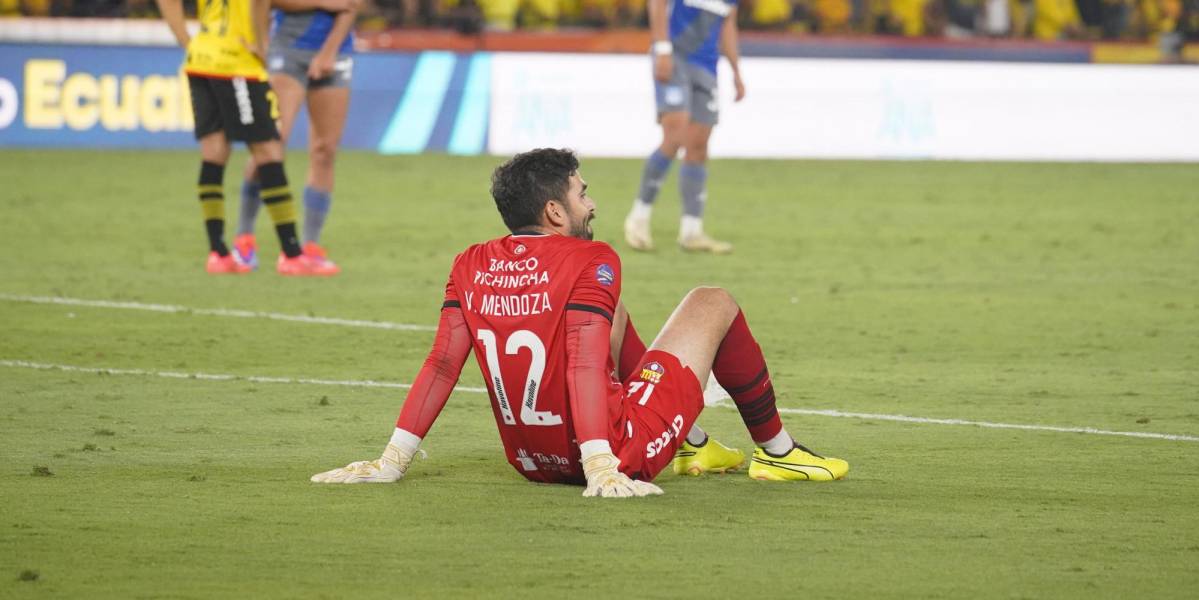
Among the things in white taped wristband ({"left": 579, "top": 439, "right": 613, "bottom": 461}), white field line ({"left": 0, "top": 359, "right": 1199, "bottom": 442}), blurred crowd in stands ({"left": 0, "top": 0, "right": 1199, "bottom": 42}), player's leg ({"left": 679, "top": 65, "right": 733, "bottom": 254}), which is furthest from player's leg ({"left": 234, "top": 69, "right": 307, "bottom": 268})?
blurred crowd in stands ({"left": 0, "top": 0, "right": 1199, "bottom": 42})

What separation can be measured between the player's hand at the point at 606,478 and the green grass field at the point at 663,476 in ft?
0.27

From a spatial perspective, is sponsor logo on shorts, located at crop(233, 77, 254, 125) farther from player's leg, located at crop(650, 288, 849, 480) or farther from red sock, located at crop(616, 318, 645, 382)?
player's leg, located at crop(650, 288, 849, 480)

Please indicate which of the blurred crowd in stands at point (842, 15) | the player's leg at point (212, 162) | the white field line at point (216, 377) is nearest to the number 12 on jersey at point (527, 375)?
the white field line at point (216, 377)

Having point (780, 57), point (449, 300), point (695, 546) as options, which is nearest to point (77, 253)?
point (449, 300)

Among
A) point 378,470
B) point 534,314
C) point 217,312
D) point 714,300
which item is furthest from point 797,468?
point 217,312

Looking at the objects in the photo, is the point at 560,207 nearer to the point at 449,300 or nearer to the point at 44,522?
the point at 449,300

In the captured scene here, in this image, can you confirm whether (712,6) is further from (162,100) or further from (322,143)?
(162,100)

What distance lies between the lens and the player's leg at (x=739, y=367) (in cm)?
575

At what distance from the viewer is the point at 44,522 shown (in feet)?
17.2

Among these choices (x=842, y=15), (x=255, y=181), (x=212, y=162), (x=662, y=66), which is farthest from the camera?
(x=842, y=15)

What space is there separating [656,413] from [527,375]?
42 cm

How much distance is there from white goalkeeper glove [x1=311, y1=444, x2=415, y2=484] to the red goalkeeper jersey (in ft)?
1.18

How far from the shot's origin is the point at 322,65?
11891mm

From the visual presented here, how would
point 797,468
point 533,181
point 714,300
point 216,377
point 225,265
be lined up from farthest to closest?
point 225,265, point 216,377, point 797,468, point 714,300, point 533,181
